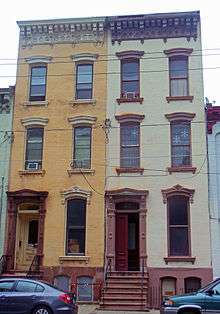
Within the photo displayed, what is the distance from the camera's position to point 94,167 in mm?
23531

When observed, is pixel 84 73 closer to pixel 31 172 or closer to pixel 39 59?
pixel 39 59

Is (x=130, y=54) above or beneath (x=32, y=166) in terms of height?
above

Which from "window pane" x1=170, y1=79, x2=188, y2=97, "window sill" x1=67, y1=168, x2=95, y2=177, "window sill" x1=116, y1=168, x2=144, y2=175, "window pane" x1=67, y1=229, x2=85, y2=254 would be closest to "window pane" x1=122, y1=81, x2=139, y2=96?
"window pane" x1=170, y1=79, x2=188, y2=97

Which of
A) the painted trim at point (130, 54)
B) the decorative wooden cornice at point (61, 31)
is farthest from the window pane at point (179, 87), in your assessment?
the decorative wooden cornice at point (61, 31)

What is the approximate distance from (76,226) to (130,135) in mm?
4962

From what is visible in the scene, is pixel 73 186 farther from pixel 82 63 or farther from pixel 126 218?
pixel 82 63

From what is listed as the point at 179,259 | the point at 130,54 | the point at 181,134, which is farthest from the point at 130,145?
the point at 179,259

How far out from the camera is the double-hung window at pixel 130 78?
2439cm

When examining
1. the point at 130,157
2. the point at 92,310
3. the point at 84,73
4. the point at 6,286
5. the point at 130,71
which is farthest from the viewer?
the point at 84,73

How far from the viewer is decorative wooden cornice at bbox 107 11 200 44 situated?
24453 millimetres

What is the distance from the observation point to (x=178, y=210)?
22.7 meters

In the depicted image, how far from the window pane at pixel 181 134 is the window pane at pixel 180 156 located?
0.79ft

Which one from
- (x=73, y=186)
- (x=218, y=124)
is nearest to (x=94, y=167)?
(x=73, y=186)

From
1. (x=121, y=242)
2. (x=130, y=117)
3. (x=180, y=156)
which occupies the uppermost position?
(x=130, y=117)
